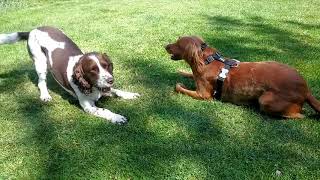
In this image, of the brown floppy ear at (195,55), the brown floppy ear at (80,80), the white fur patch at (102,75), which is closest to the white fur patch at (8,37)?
the brown floppy ear at (80,80)

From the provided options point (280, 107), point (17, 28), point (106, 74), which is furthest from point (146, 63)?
point (17, 28)

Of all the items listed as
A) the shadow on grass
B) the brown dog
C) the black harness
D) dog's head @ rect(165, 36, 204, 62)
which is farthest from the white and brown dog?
the shadow on grass

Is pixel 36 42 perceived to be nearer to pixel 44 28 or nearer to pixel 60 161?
pixel 44 28

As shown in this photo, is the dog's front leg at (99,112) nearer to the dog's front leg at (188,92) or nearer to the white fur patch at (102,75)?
the white fur patch at (102,75)

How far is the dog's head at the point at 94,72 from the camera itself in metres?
5.22

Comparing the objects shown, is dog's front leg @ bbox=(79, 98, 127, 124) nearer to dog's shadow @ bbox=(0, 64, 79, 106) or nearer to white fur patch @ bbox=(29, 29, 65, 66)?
dog's shadow @ bbox=(0, 64, 79, 106)

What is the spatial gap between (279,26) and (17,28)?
5.95 metres

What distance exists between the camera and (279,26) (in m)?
9.24

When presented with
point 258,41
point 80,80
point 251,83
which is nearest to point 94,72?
point 80,80

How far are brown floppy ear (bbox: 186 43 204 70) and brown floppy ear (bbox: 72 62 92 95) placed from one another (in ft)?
4.09

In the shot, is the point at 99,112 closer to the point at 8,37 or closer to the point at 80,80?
the point at 80,80

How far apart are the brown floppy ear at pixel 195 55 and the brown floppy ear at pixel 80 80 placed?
1.25 m

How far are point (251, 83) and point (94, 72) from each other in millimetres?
1753

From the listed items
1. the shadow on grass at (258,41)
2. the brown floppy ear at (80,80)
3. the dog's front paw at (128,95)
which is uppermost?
the brown floppy ear at (80,80)
